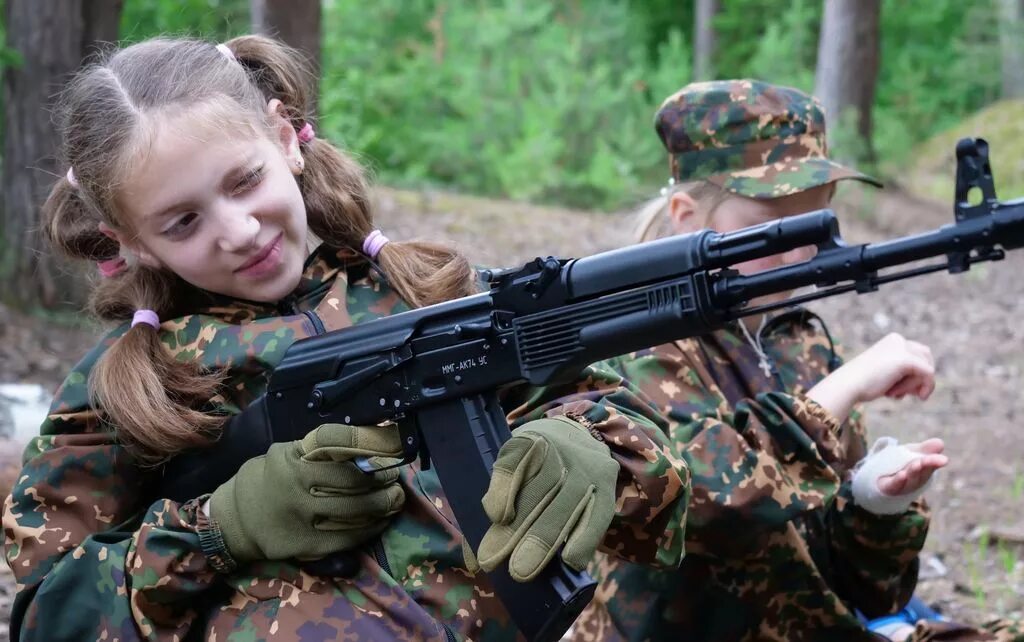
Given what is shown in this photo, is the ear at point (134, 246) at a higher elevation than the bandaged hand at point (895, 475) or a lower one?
higher

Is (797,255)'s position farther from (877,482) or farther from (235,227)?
(235,227)

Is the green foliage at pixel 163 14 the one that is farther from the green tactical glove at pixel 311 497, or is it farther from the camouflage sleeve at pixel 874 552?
the green tactical glove at pixel 311 497

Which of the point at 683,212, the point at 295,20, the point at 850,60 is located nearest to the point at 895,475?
the point at 683,212

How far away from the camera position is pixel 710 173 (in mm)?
3219

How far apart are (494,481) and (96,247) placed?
115 cm

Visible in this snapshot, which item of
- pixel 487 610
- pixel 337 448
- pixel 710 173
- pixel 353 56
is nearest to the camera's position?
pixel 337 448

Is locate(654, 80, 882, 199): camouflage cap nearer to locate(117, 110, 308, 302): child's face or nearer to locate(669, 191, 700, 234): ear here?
locate(669, 191, 700, 234): ear

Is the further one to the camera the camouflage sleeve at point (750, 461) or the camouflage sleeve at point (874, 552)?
the camouflage sleeve at point (874, 552)

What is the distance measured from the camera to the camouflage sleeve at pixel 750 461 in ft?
9.14

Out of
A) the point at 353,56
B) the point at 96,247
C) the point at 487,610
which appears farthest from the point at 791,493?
the point at 353,56

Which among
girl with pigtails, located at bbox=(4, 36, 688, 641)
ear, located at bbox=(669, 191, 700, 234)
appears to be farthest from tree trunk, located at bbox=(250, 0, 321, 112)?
girl with pigtails, located at bbox=(4, 36, 688, 641)

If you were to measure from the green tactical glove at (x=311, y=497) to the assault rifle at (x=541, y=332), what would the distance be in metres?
0.08

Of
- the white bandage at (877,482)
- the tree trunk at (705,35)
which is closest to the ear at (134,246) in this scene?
the white bandage at (877,482)

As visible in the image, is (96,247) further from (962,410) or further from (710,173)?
(962,410)
